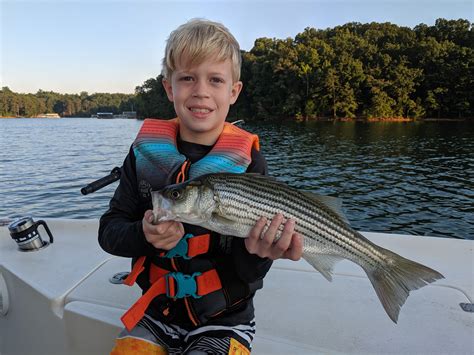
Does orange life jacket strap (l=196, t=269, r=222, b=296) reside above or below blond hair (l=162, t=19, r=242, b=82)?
below

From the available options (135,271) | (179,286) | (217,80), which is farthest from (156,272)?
(217,80)

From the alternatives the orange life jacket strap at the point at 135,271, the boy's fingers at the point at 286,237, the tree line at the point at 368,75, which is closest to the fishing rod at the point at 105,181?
the orange life jacket strap at the point at 135,271

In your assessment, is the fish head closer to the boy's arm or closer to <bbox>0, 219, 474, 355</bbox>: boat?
the boy's arm

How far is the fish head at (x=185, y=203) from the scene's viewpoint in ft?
7.42

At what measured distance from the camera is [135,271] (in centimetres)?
265

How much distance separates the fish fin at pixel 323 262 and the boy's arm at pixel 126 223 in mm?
1042

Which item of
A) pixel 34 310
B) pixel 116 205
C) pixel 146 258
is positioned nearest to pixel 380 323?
pixel 146 258

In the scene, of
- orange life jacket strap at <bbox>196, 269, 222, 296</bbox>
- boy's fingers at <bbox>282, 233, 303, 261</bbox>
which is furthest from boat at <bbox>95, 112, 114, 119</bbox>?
boy's fingers at <bbox>282, 233, 303, 261</bbox>

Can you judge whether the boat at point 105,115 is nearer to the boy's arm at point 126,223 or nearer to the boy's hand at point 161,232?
the boy's arm at point 126,223

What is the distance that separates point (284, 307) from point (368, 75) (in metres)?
73.1

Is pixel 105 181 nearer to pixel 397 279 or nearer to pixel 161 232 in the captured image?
pixel 161 232

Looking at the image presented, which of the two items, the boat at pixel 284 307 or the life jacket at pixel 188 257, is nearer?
the life jacket at pixel 188 257

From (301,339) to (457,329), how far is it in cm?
119

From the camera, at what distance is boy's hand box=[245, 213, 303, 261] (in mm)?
2307
